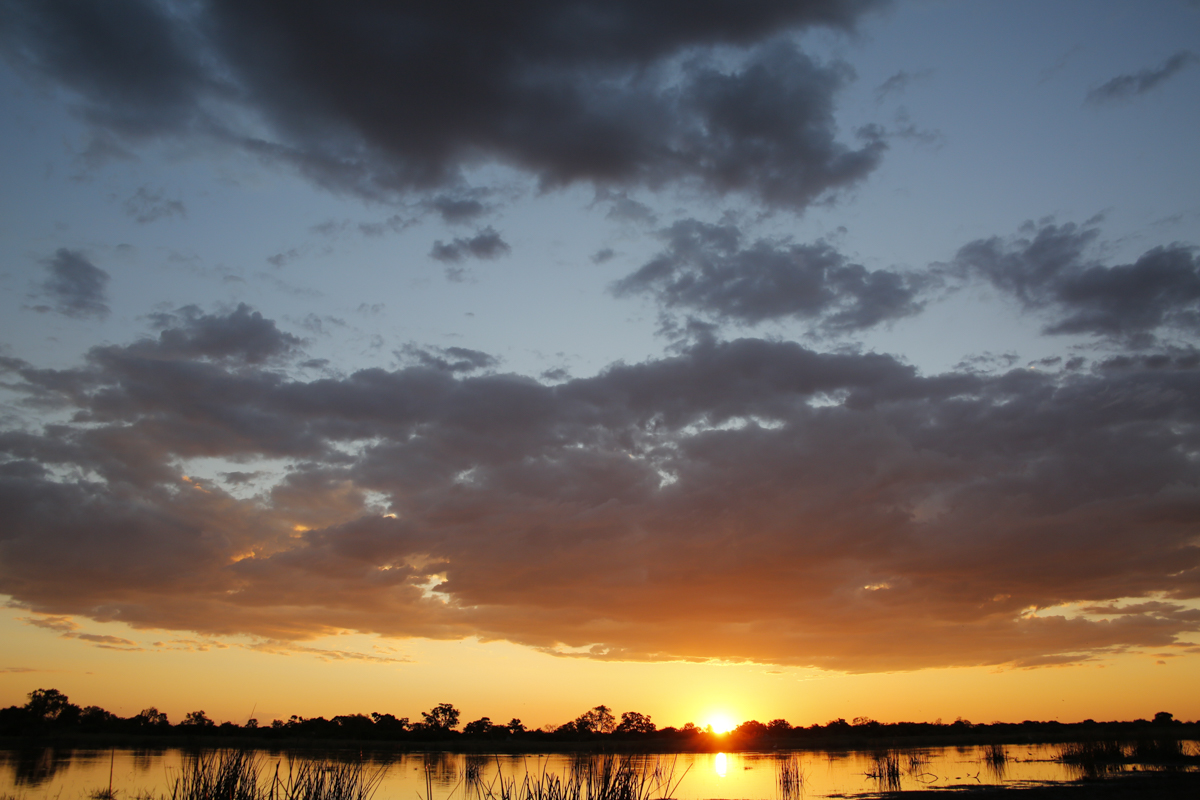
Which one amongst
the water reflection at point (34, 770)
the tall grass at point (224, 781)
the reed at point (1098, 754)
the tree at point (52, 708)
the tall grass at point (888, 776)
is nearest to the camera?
the tall grass at point (224, 781)

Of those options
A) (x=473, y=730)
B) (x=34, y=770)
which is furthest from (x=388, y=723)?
(x=34, y=770)

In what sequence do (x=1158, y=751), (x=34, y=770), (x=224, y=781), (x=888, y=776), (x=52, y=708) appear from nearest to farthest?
1. (x=224, y=781)
2. (x=888, y=776)
3. (x=34, y=770)
4. (x=1158, y=751)
5. (x=52, y=708)

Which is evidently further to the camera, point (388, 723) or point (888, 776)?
point (388, 723)

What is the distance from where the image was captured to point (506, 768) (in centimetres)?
5097

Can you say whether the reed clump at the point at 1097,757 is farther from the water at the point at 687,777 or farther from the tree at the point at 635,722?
the tree at the point at 635,722

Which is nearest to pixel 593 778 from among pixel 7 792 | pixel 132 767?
pixel 7 792

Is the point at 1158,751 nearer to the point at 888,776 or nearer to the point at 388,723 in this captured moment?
the point at 888,776

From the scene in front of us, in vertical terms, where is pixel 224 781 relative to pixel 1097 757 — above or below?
above

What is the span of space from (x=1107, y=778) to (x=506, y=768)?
34.9 metres

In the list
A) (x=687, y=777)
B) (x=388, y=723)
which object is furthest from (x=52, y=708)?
(x=687, y=777)

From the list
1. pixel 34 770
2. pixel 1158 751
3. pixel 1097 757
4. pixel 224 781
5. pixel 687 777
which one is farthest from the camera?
pixel 1158 751

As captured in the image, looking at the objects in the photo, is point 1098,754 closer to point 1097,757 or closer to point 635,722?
point 1097,757

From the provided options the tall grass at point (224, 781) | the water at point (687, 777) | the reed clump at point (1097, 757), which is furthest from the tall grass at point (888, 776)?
the tall grass at point (224, 781)

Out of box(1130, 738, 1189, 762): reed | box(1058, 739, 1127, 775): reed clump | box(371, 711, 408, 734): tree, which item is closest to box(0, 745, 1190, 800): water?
box(1058, 739, 1127, 775): reed clump
